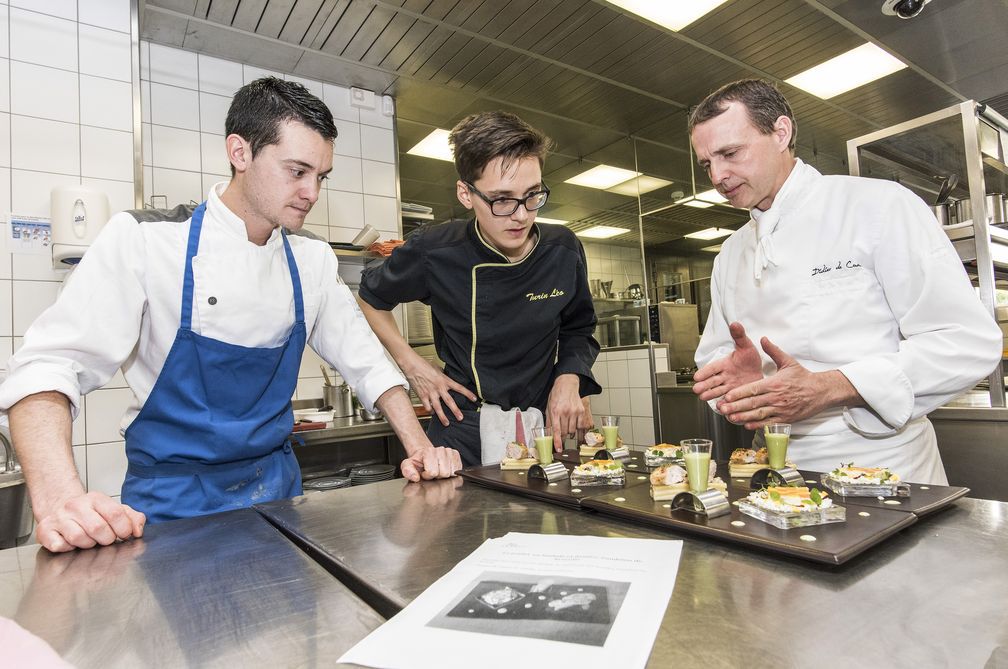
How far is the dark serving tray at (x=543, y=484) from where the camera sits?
113 cm

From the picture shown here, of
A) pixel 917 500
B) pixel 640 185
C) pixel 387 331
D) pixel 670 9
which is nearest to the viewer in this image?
pixel 917 500

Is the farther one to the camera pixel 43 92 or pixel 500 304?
pixel 43 92

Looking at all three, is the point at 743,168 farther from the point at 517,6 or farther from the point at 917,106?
the point at 917,106

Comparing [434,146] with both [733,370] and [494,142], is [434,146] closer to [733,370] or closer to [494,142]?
[494,142]

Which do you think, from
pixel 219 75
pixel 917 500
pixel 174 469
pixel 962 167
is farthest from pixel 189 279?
pixel 962 167

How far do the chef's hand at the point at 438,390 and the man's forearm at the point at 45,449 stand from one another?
3.17ft

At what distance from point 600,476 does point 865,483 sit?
471 mm

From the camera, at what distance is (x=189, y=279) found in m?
1.36

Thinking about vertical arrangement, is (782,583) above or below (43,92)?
below

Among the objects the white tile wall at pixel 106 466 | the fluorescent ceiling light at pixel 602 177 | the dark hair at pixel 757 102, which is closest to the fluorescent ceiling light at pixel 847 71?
the fluorescent ceiling light at pixel 602 177

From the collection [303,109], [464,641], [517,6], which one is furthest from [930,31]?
[464,641]

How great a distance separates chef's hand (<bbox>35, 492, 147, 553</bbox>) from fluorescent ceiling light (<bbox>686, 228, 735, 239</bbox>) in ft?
31.2

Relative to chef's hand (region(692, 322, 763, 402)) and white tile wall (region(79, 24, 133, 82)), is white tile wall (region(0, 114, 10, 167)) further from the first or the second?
chef's hand (region(692, 322, 763, 402))

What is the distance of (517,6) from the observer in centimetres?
325
